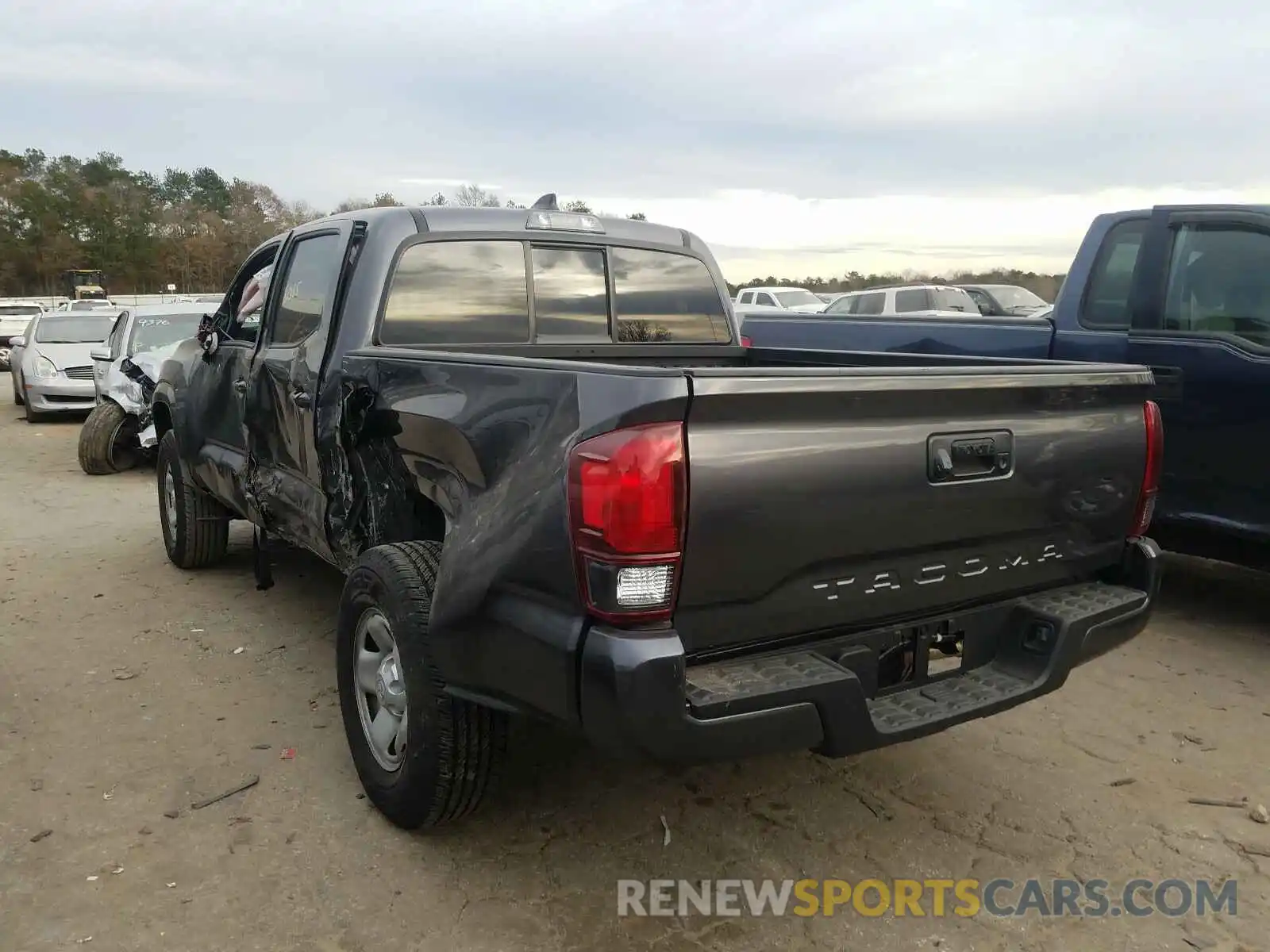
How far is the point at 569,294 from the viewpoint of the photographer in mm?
4203

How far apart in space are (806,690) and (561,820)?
1250 mm

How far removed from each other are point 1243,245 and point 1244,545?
1437mm

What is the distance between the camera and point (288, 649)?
486cm

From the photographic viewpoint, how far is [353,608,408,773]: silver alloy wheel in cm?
312

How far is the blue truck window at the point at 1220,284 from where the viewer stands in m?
4.70

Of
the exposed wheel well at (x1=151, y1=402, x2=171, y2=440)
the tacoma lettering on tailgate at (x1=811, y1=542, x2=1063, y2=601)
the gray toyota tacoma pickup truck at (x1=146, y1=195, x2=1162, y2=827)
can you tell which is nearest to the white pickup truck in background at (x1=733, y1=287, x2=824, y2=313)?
the exposed wheel well at (x1=151, y1=402, x2=171, y2=440)

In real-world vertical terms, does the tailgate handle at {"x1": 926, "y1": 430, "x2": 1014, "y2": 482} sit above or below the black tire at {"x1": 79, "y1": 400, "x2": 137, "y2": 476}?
above

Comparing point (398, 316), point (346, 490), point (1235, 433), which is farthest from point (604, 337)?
point (1235, 433)

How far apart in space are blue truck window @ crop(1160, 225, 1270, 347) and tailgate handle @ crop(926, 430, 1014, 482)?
2.68 meters

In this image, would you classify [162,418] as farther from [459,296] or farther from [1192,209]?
[1192,209]

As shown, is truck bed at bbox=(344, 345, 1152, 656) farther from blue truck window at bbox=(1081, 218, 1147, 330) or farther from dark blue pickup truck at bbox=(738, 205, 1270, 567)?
blue truck window at bbox=(1081, 218, 1147, 330)

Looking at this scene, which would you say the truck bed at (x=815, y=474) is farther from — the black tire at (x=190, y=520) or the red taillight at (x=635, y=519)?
the black tire at (x=190, y=520)

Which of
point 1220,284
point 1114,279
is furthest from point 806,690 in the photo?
point 1114,279

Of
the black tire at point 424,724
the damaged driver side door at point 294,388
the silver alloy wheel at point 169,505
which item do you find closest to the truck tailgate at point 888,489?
the black tire at point 424,724
